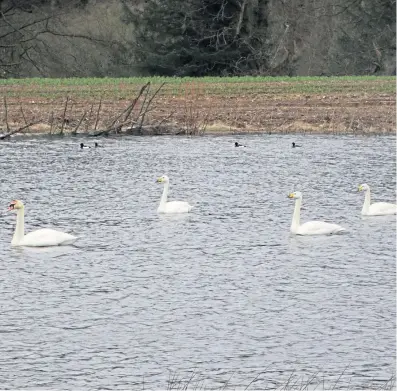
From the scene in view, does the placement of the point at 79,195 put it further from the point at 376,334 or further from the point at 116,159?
the point at 376,334

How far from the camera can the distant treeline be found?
52312mm

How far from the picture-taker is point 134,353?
42.3ft

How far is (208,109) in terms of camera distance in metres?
39.5

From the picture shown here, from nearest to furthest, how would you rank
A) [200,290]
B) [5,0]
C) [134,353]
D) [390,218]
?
[134,353] → [200,290] → [390,218] → [5,0]

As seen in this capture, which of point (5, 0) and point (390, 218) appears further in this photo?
point (5, 0)

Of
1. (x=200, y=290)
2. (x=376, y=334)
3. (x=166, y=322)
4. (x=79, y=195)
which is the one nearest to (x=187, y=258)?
(x=200, y=290)

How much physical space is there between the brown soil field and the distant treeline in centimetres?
840

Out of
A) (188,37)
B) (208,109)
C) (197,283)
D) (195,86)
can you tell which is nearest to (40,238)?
(197,283)

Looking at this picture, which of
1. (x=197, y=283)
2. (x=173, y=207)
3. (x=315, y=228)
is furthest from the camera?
(x=173, y=207)

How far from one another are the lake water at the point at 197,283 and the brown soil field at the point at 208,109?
8101 millimetres

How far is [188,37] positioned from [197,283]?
37093 millimetres

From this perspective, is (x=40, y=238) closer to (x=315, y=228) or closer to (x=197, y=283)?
(x=197, y=283)

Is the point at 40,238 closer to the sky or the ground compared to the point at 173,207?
closer to the sky

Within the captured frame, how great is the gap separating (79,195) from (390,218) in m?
6.40
